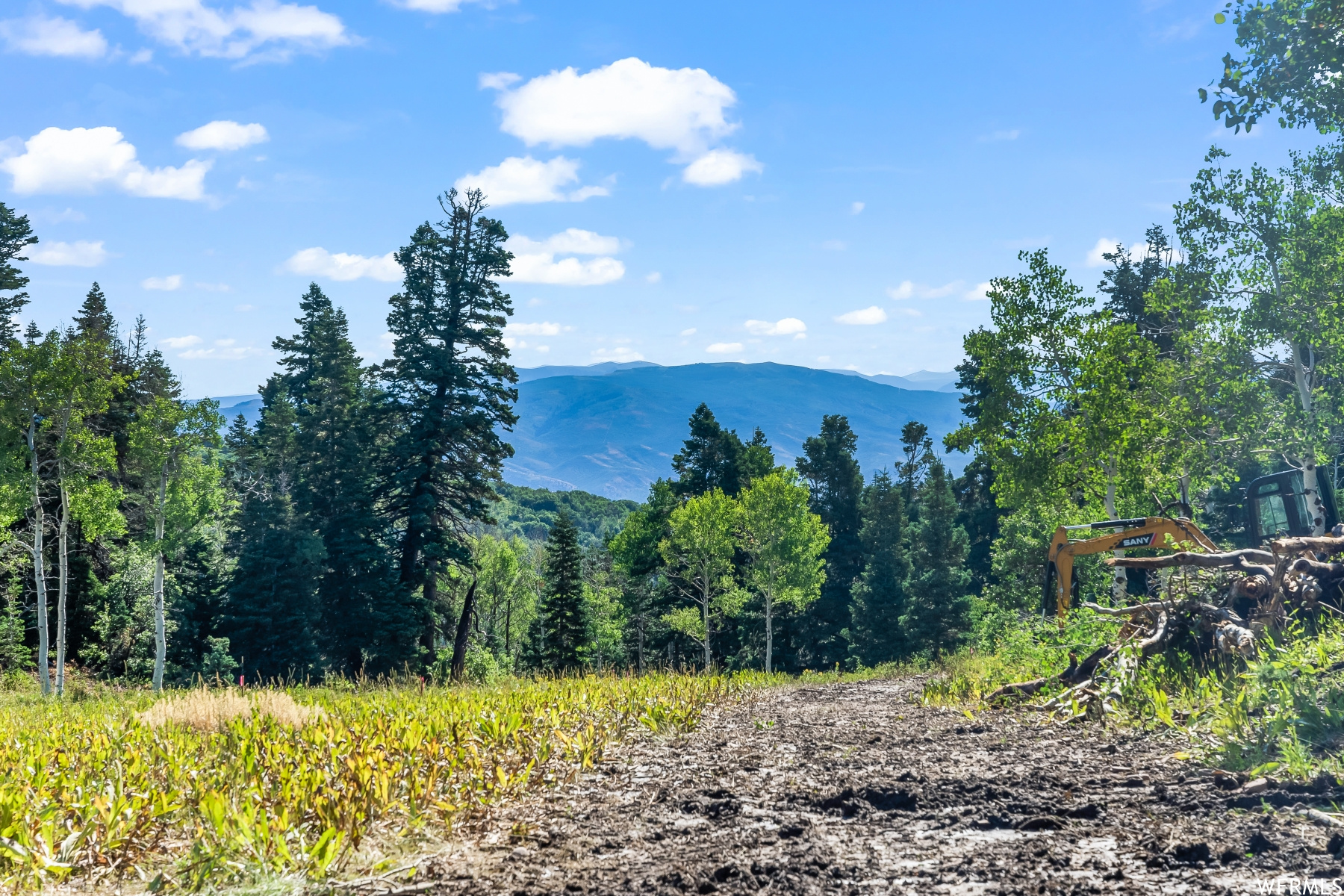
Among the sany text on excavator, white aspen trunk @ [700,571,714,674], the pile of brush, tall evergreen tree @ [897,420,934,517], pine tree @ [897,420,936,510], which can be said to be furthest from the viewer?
tall evergreen tree @ [897,420,934,517]

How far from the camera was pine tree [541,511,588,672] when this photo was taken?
40.9 m

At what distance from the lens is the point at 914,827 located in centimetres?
502

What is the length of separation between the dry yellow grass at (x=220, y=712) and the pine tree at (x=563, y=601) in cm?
3095

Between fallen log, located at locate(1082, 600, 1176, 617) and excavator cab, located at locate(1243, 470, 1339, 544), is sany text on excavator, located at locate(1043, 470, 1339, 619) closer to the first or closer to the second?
excavator cab, located at locate(1243, 470, 1339, 544)

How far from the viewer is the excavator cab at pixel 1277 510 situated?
543 inches

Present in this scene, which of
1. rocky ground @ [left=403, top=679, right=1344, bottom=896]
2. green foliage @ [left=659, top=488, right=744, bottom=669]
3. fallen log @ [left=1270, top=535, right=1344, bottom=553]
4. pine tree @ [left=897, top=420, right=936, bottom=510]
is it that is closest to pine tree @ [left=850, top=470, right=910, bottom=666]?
green foliage @ [left=659, top=488, right=744, bottom=669]

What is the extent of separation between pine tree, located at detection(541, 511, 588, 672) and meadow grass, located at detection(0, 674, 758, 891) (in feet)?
101

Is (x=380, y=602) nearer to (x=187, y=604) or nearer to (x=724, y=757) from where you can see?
(x=187, y=604)

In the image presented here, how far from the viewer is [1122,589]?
18812mm

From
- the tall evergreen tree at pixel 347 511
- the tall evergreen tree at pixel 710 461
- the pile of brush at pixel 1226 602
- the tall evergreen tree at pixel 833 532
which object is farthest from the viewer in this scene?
the tall evergreen tree at pixel 833 532

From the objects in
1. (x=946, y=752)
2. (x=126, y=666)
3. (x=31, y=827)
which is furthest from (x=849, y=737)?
(x=126, y=666)

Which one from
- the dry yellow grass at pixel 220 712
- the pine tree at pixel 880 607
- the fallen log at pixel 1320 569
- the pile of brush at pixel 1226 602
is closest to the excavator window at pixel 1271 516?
the pile of brush at pixel 1226 602

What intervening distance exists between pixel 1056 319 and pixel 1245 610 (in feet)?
46.0

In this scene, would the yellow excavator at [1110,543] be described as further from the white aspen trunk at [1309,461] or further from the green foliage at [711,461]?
the green foliage at [711,461]
